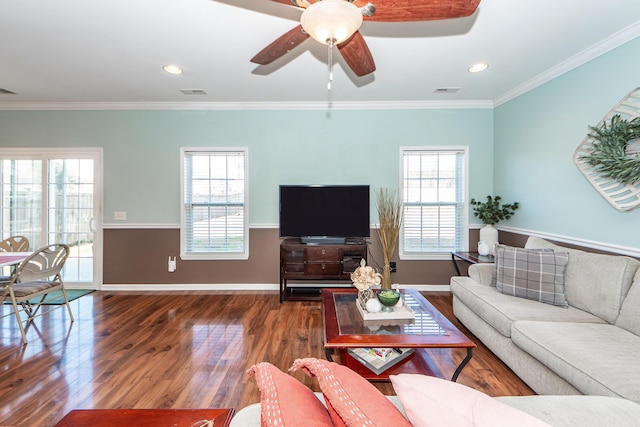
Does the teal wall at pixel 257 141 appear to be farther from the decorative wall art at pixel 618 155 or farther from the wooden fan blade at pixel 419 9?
the wooden fan blade at pixel 419 9

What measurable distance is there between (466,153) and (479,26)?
6.54ft

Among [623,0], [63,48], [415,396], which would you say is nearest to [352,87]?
[623,0]

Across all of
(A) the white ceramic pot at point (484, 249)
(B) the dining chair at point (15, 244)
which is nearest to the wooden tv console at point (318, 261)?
(A) the white ceramic pot at point (484, 249)

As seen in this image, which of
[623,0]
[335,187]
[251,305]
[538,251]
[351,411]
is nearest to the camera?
[351,411]

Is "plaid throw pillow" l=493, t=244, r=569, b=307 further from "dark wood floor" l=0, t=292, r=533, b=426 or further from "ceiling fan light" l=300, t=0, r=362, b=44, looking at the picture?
"ceiling fan light" l=300, t=0, r=362, b=44

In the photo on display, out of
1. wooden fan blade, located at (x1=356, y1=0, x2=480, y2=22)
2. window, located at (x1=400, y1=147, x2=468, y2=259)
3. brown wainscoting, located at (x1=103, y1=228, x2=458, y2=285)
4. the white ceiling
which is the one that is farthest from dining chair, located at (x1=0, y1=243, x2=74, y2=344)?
window, located at (x1=400, y1=147, x2=468, y2=259)

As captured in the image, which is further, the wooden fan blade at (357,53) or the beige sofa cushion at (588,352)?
the wooden fan blade at (357,53)

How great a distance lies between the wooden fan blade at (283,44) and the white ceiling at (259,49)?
41 centimetres

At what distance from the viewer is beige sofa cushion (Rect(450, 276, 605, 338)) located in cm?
204

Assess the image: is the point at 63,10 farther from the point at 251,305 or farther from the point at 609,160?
the point at 609,160

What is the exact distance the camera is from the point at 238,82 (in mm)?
3289

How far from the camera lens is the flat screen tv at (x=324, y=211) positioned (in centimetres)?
375

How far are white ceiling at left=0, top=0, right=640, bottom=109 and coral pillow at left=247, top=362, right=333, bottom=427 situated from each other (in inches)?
90.0

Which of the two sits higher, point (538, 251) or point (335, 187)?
point (335, 187)
